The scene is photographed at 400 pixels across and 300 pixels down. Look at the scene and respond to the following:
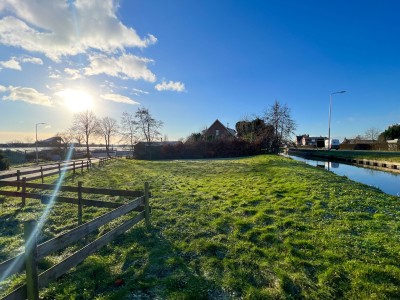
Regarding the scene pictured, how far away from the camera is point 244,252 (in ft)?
15.9

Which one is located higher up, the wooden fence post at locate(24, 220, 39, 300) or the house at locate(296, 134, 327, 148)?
the house at locate(296, 134, 327, 148)

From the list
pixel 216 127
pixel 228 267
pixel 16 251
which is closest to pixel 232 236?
pixel 228 267

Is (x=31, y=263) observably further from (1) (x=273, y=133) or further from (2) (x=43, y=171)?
(1) (x=273, y=133)

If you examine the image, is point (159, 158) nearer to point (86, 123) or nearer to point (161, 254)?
point (86, 123)

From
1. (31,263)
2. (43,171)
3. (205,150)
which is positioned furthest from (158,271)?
(205,150)

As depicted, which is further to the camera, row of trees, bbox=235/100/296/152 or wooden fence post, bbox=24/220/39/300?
row of trees, bbox=235/100/296/152

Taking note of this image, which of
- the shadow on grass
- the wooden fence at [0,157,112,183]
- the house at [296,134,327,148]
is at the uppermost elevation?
the house at [296,134,327,148]

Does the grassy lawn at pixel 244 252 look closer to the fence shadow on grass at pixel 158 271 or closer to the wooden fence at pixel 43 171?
the fence shadow on grass at pixel 158 271

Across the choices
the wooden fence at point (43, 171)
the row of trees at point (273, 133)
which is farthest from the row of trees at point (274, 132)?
the wooden fence at point (43, 171)

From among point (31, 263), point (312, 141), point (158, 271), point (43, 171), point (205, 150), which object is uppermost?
point (312, 141)

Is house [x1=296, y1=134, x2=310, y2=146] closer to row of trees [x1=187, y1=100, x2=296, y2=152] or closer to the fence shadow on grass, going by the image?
row of trees [x1=187, y1=100, x2=296, y2=152]

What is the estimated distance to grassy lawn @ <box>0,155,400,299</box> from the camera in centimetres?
370

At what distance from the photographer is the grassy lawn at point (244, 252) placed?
370 cm

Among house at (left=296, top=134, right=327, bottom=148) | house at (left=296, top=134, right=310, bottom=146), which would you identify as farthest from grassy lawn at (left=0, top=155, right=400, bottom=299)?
house at (left=296, top=134, right=310, bottom=146)
